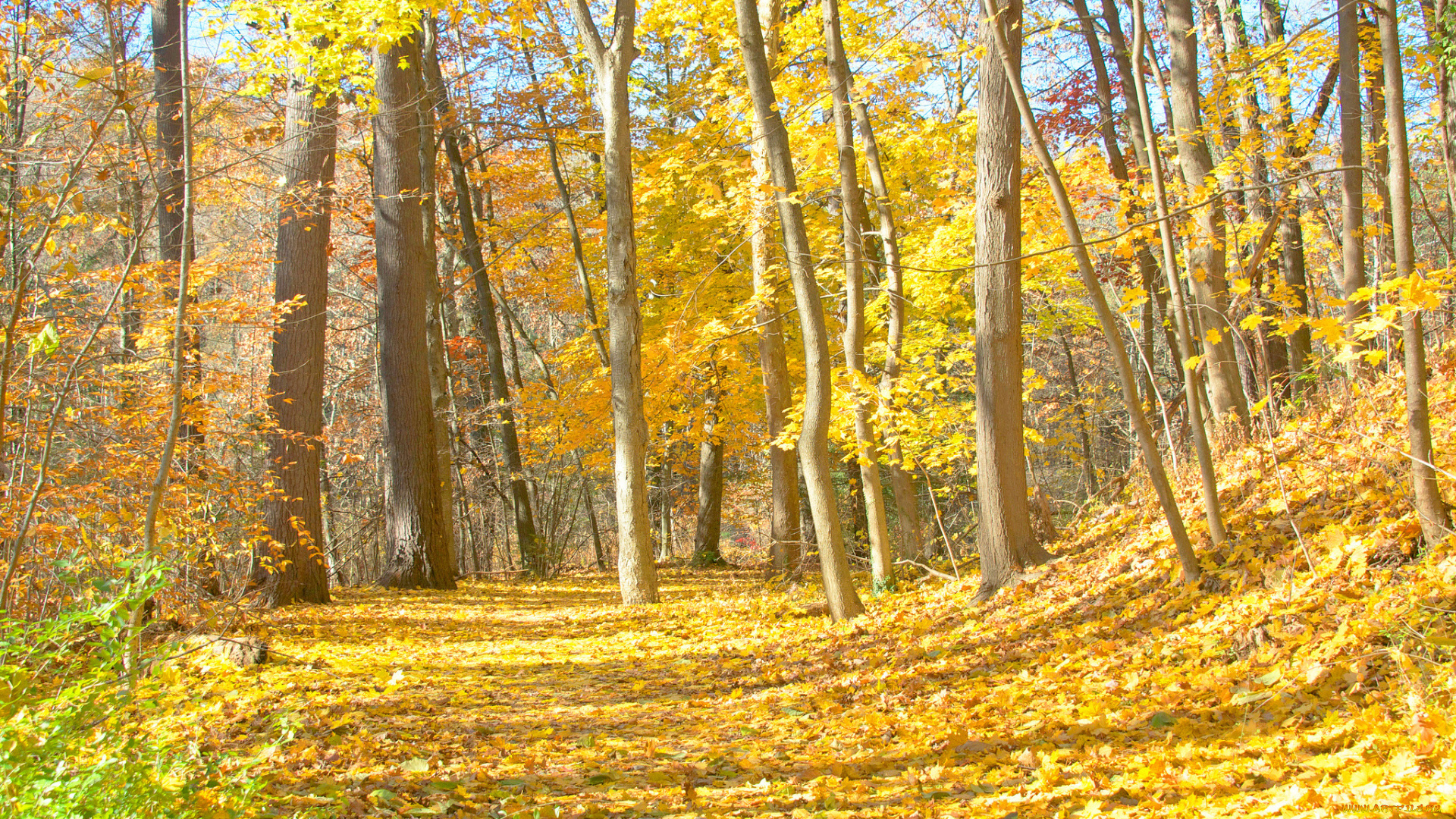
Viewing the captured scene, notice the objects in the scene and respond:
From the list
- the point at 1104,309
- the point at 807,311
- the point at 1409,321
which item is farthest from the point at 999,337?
the point at 1409,321

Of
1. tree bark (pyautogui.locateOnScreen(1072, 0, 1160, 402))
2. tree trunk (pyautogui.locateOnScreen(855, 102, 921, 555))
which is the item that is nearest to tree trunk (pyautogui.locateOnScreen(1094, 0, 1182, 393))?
tree bark (pyautogui.locateOnScreen(1072, 0, 1160, 402))

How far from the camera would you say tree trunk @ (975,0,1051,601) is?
22.6 feet

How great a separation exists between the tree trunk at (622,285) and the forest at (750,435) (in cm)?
4

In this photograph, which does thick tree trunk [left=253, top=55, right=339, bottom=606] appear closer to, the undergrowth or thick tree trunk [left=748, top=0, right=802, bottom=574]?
the undergrowth

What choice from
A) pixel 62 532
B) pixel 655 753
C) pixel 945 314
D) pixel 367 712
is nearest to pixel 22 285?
pixel 62 532

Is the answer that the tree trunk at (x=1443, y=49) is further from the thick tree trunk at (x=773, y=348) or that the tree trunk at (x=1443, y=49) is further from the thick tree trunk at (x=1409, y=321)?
the thick tree trunk at (x=773, y=348)

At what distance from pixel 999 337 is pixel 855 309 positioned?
5.18 feet

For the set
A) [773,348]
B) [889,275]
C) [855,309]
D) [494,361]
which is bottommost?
[855,309]

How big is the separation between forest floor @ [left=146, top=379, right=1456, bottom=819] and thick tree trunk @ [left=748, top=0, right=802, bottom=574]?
3.46 m

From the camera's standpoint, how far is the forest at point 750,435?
11.3ft

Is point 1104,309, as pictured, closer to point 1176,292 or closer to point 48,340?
point 1176,292

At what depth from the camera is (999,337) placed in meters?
7.02

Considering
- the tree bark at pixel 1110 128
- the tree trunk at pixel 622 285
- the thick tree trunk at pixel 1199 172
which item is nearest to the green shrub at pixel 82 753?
the tree trunk at pixel 622 285

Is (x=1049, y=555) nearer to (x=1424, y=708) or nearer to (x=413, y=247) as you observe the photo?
(x=1424, y=708)
